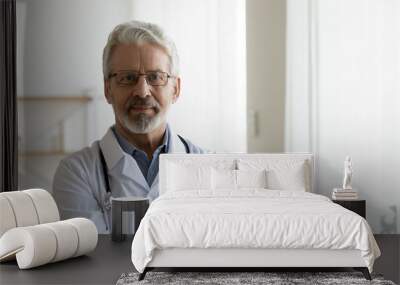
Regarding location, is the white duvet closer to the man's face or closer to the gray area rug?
the gray area rug

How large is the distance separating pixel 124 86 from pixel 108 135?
55 centimetres

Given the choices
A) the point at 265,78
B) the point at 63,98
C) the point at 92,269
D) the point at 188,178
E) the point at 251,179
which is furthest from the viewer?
the point at 63,98

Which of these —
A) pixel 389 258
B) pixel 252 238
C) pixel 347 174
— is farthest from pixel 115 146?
pixel 389 258

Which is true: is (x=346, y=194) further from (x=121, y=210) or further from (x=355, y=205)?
(x=121, y=210)

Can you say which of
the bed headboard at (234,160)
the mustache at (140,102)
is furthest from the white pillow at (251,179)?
the mustache at (140,102)

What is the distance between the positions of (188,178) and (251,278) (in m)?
1.86

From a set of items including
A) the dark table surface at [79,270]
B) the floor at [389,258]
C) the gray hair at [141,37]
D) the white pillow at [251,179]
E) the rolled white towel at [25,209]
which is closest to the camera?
the dark table surface at [79,270]

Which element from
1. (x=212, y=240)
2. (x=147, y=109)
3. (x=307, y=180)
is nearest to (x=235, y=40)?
(x=147, y=109)

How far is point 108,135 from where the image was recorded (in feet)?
22.7

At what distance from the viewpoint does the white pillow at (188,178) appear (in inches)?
252

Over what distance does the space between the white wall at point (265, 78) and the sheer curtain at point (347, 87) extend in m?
0.10

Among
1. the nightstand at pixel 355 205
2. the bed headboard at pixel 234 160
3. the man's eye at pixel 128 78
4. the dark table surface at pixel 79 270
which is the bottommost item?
the dark table surface at pixel 79 270

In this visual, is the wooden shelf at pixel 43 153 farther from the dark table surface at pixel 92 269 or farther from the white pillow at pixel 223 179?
the white pillow at pixel 223 179

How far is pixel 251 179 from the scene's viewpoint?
20.7 ft
